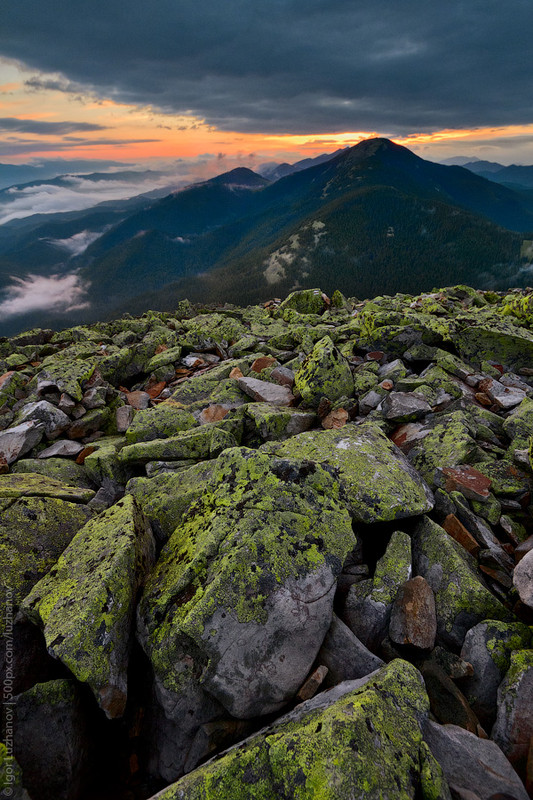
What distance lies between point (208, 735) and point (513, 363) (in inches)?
581

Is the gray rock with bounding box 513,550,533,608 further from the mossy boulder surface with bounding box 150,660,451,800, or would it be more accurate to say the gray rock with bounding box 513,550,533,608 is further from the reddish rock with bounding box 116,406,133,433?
the reddish rock with bounding box 116,406,133,433

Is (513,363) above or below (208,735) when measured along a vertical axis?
above

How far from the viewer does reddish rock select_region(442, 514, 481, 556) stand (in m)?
6.92

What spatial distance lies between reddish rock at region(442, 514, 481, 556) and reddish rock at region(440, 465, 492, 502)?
88cm

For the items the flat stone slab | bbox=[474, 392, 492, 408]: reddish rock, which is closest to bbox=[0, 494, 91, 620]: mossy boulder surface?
the flat stone slab

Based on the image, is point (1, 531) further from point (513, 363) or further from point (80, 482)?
point (513, 363)

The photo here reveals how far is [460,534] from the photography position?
7055 millimetres

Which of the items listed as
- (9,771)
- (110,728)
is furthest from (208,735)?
(9,771)

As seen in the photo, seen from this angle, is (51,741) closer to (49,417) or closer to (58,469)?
(58,469)

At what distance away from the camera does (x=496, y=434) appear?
10109 millimetres

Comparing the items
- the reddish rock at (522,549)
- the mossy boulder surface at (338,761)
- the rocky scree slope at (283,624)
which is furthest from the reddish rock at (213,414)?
the mossy boulder surface at (338,761)

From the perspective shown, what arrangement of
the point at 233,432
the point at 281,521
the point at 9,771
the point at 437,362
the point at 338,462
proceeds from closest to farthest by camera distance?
the point at 9,771 → the point at 281,521 → the point at 338,462 → the point at 233,432 → the point at 437,362

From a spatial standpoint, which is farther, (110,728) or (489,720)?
(110,728)

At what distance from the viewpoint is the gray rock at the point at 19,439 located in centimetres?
1098
